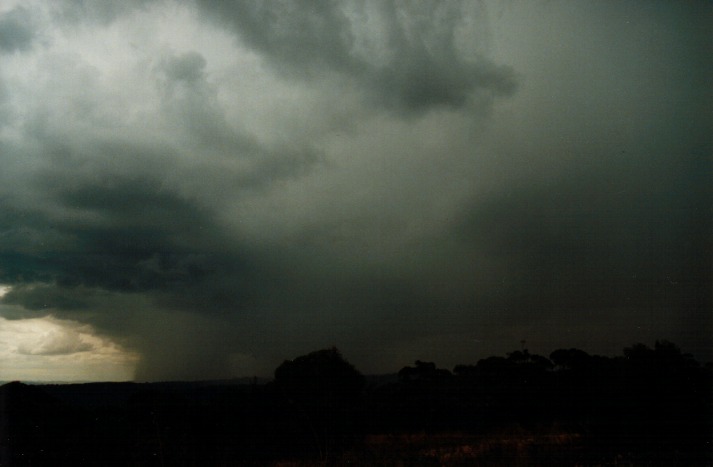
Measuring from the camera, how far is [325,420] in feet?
117

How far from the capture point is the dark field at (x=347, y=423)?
24375mm

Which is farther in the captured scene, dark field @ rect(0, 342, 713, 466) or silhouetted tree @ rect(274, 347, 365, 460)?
silhouetted tree @ rect(274, 347, 365, 460)

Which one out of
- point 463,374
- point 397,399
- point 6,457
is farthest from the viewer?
point 463,374

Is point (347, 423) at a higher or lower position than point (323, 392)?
lower

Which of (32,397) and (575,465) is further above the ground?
(32,397)

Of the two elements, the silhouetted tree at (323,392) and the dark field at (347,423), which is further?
the silhouetted tree at (323,392)

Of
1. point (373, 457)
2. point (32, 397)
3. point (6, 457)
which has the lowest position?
point (373, 457)

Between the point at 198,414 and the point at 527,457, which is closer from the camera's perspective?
the point at 527,457

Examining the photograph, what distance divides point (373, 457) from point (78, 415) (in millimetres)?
13722

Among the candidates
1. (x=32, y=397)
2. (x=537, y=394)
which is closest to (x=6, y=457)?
(x=32, y=397)

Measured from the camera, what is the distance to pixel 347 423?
3750 cm

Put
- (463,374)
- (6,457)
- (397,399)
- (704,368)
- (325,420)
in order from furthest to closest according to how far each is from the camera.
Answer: (463,374)
(397,399)
(325,420)
(704,368)
(6,457)

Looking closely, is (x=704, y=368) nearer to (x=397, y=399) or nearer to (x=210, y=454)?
(x=397, y=399)

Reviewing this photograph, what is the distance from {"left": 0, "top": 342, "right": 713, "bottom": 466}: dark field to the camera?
2438cm
